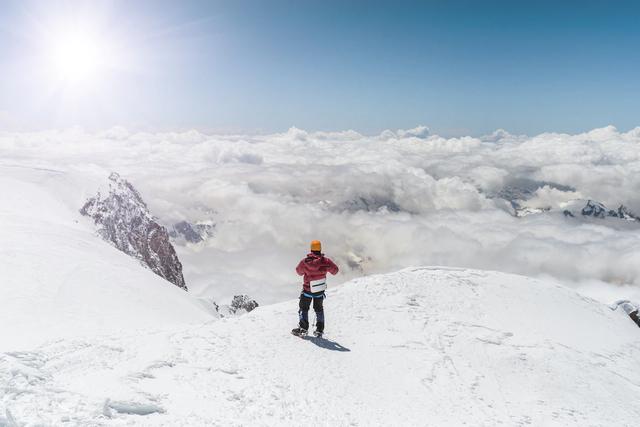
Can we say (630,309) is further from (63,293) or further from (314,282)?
(63,293)

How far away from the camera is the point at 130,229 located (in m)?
80.1

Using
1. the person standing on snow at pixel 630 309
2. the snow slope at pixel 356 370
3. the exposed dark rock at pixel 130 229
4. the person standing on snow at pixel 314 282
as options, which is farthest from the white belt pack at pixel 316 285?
the exposed dark rock at pixel 130 229

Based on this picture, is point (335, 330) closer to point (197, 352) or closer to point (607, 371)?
point (197, 352)

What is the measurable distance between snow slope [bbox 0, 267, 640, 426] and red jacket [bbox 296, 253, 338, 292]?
1759 mm

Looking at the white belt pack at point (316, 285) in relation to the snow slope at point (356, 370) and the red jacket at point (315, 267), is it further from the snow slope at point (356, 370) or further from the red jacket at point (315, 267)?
the snow slope at point (356, 370)

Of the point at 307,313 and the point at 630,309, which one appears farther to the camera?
the point at 630,309

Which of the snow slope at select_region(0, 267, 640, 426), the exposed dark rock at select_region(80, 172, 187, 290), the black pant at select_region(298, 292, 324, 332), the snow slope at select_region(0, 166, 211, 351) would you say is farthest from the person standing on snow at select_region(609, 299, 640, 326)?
the exposed dark rock at select_region(80, 172, 187, 290)

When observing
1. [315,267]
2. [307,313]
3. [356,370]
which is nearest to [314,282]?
[315,267]

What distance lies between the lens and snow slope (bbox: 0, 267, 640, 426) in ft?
18.8

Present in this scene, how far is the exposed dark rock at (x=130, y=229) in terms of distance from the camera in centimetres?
6094

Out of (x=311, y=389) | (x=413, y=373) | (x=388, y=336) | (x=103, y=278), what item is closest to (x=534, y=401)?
(x=413, y=373)

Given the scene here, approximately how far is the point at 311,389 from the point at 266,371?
113 cm

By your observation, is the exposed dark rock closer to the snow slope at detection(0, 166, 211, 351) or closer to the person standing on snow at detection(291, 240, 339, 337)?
the snow slope at detection(0, 166, 211, 351)

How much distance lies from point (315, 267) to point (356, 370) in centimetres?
300
